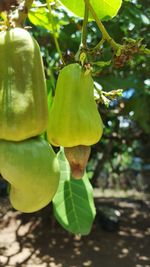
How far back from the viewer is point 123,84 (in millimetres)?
2145

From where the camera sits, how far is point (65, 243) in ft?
14.5

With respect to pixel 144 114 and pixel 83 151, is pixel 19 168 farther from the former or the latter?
pixel 144 114

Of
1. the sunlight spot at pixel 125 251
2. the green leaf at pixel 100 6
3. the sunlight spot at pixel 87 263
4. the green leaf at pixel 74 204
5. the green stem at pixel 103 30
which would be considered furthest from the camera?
the sunlight spot at pixel 125 251

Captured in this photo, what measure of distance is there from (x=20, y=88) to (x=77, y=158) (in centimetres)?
10

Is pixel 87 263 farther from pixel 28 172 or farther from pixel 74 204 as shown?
pixel 28 172

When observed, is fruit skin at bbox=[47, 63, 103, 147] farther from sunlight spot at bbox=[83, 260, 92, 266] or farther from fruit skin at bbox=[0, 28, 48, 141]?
sunlight spot at bbox=[83, 260, 92, 266]

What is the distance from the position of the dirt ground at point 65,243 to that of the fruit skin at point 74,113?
3343mm

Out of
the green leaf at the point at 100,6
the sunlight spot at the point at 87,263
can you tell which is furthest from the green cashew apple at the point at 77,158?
the sunlight spot at the point at 87,263

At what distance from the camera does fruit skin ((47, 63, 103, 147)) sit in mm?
566

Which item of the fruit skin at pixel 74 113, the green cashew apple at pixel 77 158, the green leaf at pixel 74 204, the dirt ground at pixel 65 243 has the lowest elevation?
the dirt ground at pixel 65 243

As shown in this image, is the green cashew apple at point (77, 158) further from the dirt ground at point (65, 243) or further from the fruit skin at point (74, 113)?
the dirt ground at point (65, 243)

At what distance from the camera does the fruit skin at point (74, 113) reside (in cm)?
57

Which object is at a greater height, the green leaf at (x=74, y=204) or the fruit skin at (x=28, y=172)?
the fruit skin at (x=28, y=172)

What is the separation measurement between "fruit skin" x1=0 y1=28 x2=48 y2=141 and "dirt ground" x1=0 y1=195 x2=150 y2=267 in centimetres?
338
